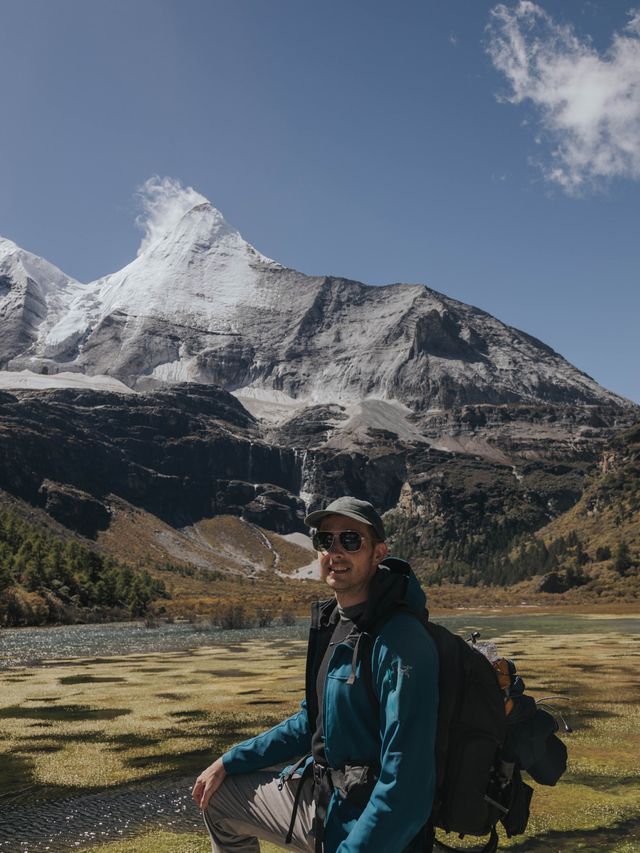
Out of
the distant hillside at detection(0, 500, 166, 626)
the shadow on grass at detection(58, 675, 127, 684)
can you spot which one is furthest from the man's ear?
the distant hillside at detection(0, 500, 166, 626)

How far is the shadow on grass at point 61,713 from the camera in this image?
2284 centimetres

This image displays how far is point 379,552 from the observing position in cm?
640

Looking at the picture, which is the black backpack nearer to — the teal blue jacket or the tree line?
the teal blue jacket

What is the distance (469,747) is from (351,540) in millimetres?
1878

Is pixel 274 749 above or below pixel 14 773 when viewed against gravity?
above

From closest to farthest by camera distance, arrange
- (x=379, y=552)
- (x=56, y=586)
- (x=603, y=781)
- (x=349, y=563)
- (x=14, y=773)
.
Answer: (x=349, y=563), (x=379, y=552), (x=603, y=781), (x=14, y=773), (x=56, y=586)

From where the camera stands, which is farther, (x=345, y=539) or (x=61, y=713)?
(x=61, y=713)

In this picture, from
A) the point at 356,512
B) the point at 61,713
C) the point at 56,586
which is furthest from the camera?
the point at 56,586

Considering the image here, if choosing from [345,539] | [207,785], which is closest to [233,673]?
[207,785]

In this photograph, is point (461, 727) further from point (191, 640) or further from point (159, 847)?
point (191, 640)

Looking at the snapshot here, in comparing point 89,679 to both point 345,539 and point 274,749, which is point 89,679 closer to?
point 274,749

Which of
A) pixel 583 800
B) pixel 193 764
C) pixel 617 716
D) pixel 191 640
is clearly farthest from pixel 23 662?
pixel 583 800

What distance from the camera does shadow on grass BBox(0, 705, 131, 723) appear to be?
22.8 meters

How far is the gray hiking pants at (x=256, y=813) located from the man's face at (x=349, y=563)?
1.82 metres
